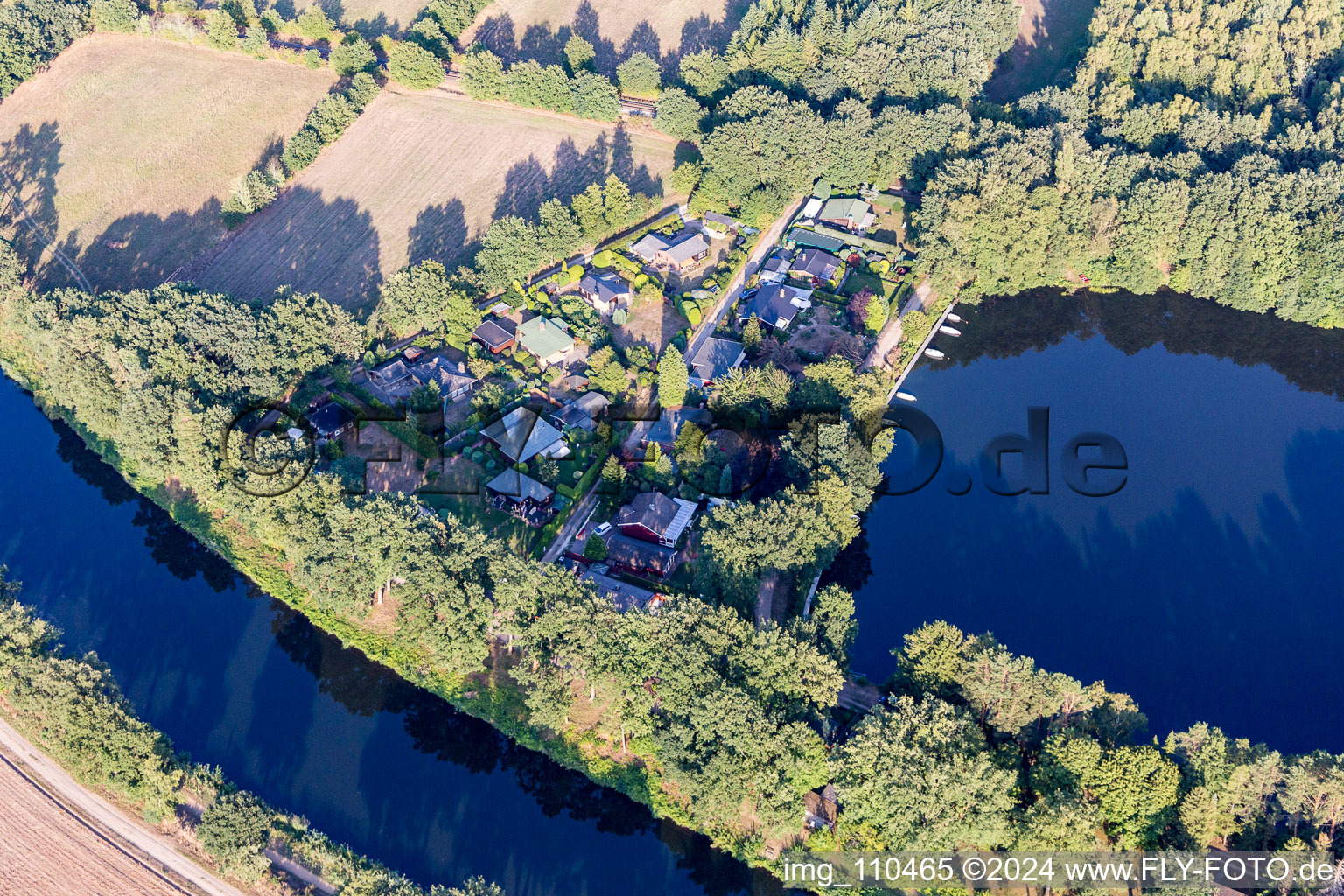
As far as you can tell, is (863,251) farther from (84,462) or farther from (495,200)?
(84,462)

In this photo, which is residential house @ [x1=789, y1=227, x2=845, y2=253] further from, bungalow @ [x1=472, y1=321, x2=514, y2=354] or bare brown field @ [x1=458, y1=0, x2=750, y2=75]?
bare brown field @ [x1=458, y1=0, x2=750, y2=75]

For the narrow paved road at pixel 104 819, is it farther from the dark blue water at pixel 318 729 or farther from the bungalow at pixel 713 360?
the bungalow at pixel 713 360

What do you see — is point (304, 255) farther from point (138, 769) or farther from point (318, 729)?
point (138, 769)

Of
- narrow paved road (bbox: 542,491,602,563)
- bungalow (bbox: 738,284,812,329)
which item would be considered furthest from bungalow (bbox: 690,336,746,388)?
narrow paved road (bbox: 542,491,602,563)

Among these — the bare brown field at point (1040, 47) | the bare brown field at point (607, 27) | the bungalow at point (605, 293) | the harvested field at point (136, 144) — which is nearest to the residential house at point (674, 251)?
the bungalow at point (605, 293)

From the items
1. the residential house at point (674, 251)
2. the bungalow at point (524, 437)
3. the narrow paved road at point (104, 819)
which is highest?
the residential house at point (674, 251)

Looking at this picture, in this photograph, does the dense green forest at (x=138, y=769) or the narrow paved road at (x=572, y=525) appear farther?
the narrow paved road at (x=572, y=525)
